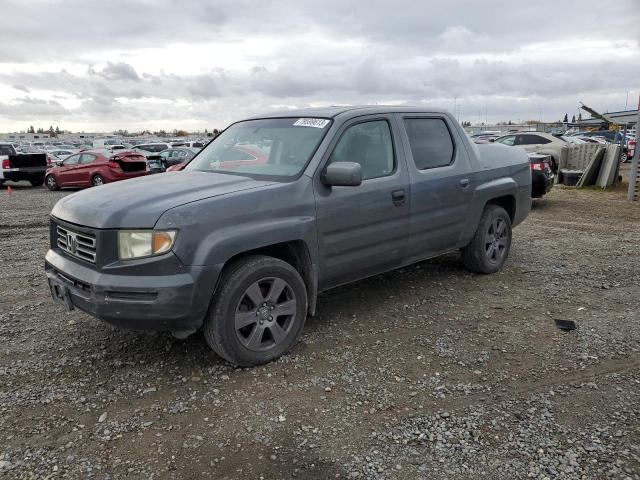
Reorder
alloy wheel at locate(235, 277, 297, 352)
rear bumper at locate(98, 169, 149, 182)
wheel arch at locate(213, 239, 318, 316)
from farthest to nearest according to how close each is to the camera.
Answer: rear bumper at locate(98, 169, 149, 182) → wheel arch at locate(213, 239, 318, 316) → alloy wheel at locate(235, 277, 297, 352)

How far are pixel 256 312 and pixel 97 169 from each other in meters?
15.6

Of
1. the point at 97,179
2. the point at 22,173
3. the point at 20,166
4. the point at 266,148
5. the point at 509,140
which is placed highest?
the point at 509,140

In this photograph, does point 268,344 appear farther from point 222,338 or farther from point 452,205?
point 452,205

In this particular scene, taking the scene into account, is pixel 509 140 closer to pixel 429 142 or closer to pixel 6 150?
pixel 429 142

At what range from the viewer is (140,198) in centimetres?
354

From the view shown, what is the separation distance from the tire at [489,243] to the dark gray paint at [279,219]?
23 cm

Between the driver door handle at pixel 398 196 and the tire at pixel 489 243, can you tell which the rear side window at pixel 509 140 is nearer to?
the tire at pixel 489 243

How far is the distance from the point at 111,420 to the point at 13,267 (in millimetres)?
4531

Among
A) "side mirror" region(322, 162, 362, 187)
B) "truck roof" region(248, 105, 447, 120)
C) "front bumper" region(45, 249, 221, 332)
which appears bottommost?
"front bumper" region(45, 249, 221, 332)

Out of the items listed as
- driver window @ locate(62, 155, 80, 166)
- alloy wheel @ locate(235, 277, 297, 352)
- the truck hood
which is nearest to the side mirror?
the truck hood

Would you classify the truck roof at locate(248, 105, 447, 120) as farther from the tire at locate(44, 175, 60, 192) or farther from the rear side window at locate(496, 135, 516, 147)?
the tire at locate(44, 175, 60, 192)

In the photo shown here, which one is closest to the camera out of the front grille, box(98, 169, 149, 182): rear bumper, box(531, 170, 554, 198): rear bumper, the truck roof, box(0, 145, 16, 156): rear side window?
the front grille

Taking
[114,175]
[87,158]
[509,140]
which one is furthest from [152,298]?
[509,140]

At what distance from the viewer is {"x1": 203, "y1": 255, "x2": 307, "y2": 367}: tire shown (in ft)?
11.6
